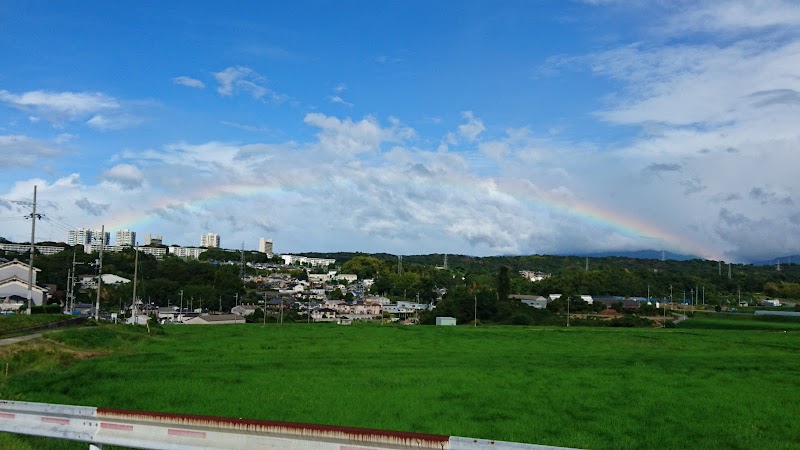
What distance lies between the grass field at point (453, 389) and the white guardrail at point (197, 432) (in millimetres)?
2093

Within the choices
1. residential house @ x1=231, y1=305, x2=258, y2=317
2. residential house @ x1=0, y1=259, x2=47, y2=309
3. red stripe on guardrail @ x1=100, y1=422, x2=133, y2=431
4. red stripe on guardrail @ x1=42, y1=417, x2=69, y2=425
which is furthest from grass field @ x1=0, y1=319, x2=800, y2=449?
residential house @ x1=231, y1=305, x2=258, y2=317

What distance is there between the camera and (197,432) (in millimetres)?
6062

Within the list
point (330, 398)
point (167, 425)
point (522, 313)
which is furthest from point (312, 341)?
point (522, 313)

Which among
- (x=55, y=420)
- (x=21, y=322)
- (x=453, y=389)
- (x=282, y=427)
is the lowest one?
(x=21, y=322)

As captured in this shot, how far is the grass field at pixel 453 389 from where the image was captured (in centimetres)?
1341

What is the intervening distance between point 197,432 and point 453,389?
13.2m

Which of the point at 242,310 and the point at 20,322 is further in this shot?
the point at 242,310

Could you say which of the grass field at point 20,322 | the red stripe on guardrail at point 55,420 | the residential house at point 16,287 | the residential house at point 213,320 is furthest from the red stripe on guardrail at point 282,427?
the residential house at point 16,287

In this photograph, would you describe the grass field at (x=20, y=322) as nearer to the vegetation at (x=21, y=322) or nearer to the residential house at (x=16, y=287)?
the vegetation at (x=21, y=322)

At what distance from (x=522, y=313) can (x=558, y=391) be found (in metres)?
63.4

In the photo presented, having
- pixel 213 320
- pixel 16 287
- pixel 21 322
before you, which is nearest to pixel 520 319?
pixel 213 320

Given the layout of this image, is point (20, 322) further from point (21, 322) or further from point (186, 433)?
point (186, 433)

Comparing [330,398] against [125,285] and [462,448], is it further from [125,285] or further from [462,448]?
[125,285]

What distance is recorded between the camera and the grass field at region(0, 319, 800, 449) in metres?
13.4
